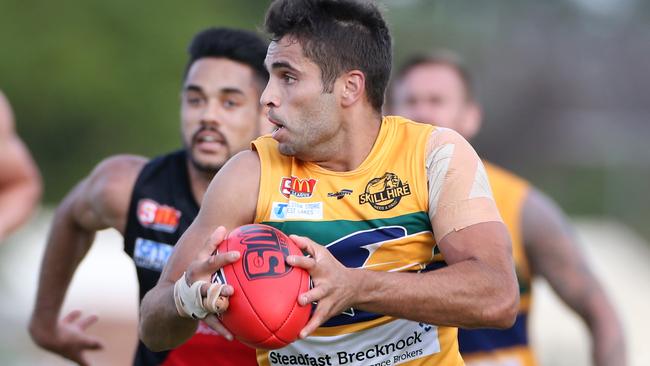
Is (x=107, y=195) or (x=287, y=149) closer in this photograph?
(x=287, y=149)

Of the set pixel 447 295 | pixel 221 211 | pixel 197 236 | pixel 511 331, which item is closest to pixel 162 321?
pixel 197 236

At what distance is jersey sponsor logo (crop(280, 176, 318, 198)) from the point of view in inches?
202

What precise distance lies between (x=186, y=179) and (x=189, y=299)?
2126 millimetres

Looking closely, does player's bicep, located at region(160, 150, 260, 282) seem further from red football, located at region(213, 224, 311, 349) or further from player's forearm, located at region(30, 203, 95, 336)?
player's forearm, located at region(30, 203, 95, 336)

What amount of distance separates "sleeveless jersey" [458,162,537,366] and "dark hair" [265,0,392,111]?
3207mm

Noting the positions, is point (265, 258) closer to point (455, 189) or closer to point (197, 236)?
point (197, 236)

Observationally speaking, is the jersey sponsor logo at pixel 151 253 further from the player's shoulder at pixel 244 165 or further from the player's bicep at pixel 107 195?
the player's shoulder at pixel 244 165

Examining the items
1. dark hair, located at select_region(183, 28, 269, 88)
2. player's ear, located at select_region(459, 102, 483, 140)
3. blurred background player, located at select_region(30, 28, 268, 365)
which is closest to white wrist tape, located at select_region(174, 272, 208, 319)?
blurred background player, located at select_region(30, 28, 268, 365)

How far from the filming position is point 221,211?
5.03 m

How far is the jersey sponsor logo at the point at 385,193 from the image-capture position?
5098mm

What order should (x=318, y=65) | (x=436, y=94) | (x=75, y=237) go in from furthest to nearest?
1. (x=436, y=94)
2. (x=75, y=237)
3. (x=318, y=65)

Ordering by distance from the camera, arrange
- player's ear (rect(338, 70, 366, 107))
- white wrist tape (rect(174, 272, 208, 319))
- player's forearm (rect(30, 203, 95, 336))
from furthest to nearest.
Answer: player's forearm (rect(30, 203, 95, 336))
player's ear (rect(338, 70, 366, 107))
white wrist tape (rect(174, 272, 208, 319))

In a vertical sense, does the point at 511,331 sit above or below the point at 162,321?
below

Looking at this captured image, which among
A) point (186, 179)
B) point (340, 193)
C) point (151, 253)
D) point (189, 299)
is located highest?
point (340, 193)
